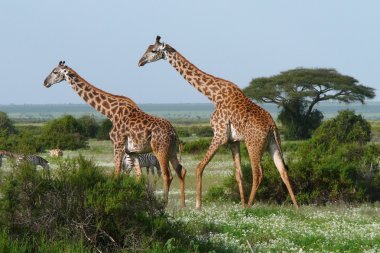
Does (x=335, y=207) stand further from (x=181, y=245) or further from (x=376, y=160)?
(x=181, y=245)

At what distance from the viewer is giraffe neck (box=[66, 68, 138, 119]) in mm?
15781

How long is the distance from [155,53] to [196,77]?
1.02 meters

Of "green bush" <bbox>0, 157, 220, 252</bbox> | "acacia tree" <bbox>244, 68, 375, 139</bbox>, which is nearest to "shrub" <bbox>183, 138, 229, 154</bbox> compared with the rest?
"acacia tree" <bbox>244, 68, 375, 139</bbox>

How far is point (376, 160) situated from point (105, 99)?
8.43 meters

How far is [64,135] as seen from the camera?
149 feet

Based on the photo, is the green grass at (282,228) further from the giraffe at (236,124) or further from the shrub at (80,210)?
the giraffe at (236,124)

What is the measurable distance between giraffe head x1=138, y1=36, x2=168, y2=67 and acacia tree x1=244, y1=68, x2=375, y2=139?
42.0 metres

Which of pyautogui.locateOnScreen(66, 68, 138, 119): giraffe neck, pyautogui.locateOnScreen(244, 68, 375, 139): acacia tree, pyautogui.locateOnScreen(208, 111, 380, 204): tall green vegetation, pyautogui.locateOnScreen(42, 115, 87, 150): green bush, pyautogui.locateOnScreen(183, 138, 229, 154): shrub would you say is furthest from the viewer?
pyautogui.locateOnScreen(244, 68, 375, 139): acacia tree

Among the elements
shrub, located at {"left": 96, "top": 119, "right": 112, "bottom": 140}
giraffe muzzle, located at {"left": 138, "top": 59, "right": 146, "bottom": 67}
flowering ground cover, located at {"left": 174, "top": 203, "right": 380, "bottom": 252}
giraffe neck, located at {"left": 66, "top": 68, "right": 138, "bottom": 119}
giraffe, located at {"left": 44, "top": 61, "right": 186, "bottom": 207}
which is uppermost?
giraffe muzzle, located at {"left": 138, "top": 59, "right": 146, "bottom": 67}

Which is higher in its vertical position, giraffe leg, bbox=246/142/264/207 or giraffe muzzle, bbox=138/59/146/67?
giraffe muzzle, bbox=138/59/146/67

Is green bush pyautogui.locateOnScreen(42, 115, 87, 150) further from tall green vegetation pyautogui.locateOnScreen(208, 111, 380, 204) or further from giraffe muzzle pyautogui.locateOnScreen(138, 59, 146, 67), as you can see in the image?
giraffe muzzle pyautogui.locateOnScreen(138, 59, 146, 67)

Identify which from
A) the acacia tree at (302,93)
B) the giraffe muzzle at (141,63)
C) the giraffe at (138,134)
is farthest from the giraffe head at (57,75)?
the acacia tree at (302,93)

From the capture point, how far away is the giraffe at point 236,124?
15117 millimetres

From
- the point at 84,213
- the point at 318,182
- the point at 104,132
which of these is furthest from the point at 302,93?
the point at 84,213
